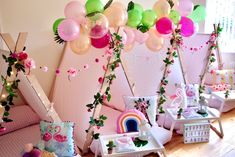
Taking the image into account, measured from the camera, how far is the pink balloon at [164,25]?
2688 millimetres

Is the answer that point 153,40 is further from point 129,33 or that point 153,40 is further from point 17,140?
point 17,140

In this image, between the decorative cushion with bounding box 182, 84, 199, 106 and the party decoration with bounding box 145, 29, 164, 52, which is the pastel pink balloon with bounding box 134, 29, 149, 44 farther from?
the decorative cushion with bounding box 182, 84, 199, 106

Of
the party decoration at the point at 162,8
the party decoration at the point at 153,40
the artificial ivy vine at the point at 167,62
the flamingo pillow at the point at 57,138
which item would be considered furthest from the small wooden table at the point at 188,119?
the flamingo pillow at the point at 57,138

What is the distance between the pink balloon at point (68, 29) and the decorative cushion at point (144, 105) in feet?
3.81

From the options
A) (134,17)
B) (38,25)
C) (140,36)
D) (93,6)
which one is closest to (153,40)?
(140,36)

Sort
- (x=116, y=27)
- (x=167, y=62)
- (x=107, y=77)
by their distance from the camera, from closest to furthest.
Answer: (x=116, y=27)
(x=107, y=77)
(x=167, y=62)

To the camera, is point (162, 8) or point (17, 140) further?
point (162, 8)

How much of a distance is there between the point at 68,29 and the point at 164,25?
108 centimetres

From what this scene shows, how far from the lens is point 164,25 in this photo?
8.84 ft

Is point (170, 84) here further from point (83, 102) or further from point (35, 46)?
point (35, 46)

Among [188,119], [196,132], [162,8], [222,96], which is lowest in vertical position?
[196,132]

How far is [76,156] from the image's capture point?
2.29 meters

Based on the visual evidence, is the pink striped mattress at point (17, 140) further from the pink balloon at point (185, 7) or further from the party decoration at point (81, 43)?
the pink balloon at point (185, 7)

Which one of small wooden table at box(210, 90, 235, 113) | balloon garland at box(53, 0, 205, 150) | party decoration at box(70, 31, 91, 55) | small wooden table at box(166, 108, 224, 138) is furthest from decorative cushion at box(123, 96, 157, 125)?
small wooden table at box(210, 90, 235, 113)
